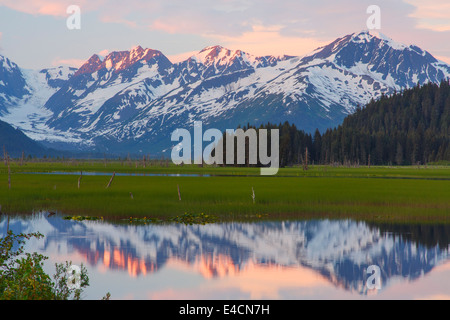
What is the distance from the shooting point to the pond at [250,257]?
27.4m

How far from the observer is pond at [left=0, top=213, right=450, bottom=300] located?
90.0ft

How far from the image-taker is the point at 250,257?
34594 millimetres

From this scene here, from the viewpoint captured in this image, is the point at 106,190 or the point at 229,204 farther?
the point at 106,190

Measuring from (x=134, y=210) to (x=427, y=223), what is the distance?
81.8 feet
